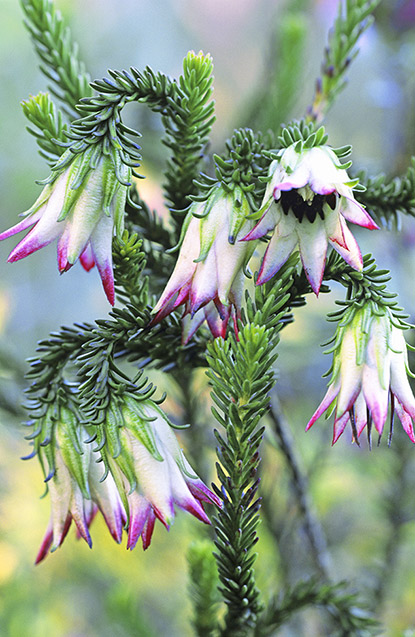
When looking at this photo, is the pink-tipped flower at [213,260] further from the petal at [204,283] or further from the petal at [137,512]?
the petal at [137,512]

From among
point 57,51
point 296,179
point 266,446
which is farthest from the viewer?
point 266,446

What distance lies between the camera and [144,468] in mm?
341

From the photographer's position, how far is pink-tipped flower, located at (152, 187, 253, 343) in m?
0.33

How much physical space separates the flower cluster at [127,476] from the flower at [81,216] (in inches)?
3.1

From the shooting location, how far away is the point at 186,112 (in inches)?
15.4

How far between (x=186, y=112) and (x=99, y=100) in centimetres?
8

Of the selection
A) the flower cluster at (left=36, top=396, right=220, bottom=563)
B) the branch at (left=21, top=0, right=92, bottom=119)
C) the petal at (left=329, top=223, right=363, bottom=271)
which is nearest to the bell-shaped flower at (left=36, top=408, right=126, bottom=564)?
the flower cluster at (left=36, top=396, right=220, bottom=563)

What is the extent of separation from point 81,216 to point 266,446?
3.37ft

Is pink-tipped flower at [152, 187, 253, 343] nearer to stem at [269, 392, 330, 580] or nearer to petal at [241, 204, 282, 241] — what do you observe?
petal at [241, 204, 282, 241]

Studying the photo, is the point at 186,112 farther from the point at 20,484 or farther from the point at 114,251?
the point at 20,484

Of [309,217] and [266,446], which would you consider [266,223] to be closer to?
[309,217]

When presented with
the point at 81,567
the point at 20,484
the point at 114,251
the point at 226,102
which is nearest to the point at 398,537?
the point at 114,251

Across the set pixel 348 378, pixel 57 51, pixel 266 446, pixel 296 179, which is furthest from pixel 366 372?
pixel 266 446

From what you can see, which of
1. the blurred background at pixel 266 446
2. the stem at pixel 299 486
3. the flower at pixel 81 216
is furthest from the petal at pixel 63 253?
the blurred background at pixel 266 446
